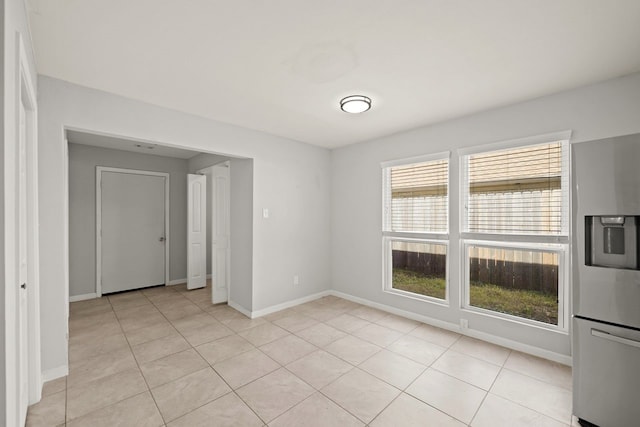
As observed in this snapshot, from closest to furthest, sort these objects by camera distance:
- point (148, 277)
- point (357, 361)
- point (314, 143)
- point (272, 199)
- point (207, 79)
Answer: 1. point (207, 79)
2. point (357, 361)
3. point (272, 199)
4. point (314, 143)
5. point (148, 277)

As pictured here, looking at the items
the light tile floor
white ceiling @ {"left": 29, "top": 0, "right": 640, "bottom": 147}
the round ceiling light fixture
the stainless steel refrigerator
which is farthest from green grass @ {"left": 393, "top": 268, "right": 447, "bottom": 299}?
the round ceiling light fixture

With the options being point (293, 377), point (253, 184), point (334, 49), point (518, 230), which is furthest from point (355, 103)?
point (293, 377)

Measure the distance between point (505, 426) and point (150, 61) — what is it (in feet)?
12.0

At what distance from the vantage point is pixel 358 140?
433cm

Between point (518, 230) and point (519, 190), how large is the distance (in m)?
0.42

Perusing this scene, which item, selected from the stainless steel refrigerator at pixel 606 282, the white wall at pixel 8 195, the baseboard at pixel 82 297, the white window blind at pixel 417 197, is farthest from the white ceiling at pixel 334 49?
the baseboard at pixel 82 297

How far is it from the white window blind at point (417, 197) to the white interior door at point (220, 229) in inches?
101

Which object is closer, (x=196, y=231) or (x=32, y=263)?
(x=32, y=263)

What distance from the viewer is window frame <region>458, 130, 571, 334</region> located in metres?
2.64

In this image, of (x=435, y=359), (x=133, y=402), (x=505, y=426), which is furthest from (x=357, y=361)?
(x=133, y=402)

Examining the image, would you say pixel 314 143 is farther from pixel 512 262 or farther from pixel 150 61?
pixel 512 262

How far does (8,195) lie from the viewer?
3.81ft

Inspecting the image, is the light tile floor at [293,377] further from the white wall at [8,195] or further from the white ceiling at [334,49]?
the white ceiling at [334,49]

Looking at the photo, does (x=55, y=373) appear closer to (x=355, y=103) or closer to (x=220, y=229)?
(x=220, y=229)
